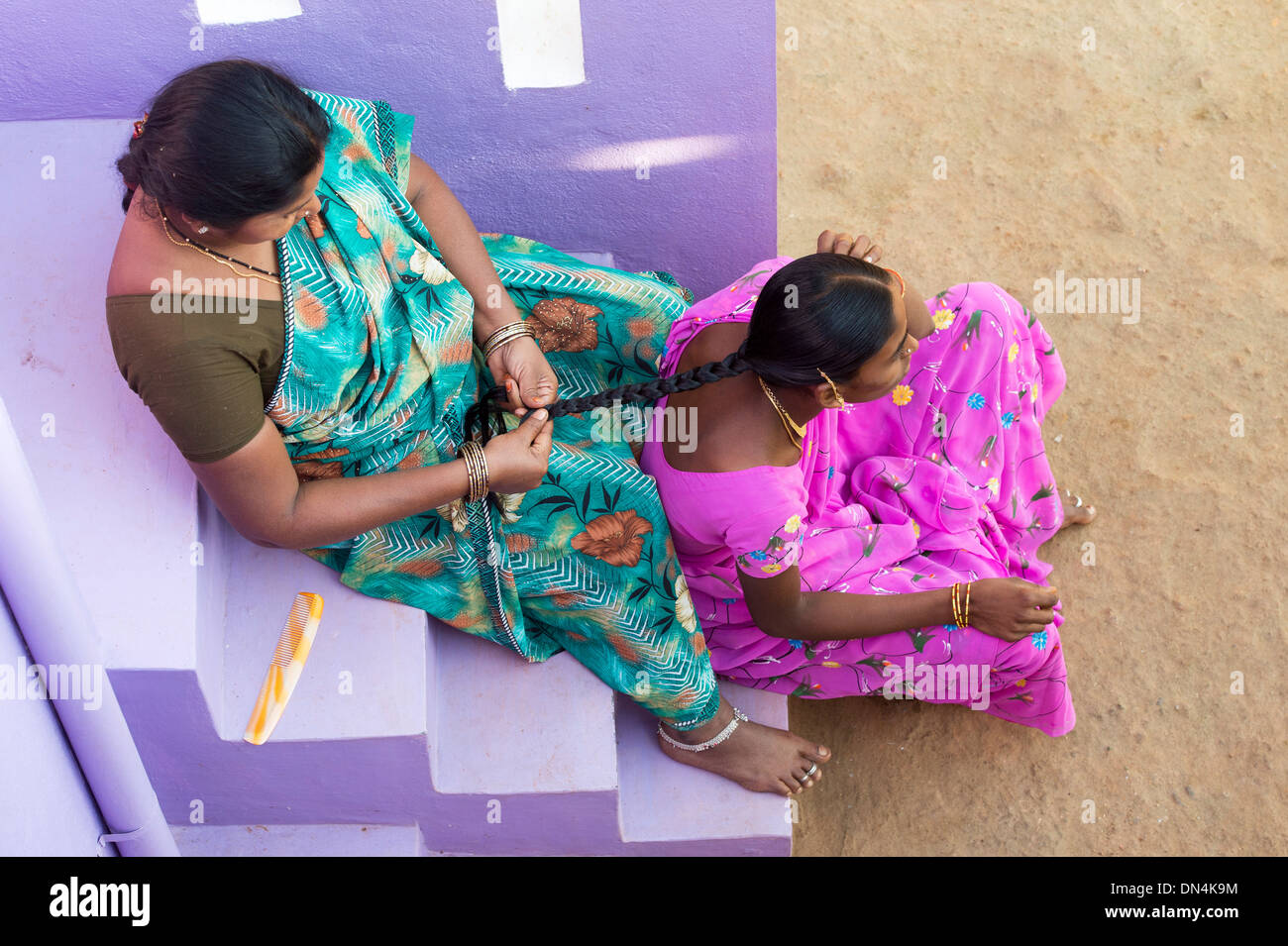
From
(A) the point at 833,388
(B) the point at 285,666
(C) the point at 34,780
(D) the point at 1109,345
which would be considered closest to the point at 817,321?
(A) the point at 833,388

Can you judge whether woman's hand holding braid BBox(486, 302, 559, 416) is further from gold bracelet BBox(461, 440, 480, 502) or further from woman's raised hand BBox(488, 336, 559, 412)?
gold bracelet BBox(461, 440, 480, 502)

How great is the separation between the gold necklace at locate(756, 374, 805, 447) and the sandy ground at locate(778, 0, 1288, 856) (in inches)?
38.4

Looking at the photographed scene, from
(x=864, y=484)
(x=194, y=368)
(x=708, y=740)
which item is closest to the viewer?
(x=194, y=368)

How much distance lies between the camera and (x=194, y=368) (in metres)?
1.71

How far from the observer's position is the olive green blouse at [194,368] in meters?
1.71

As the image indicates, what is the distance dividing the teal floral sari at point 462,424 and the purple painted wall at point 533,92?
9.8 inches

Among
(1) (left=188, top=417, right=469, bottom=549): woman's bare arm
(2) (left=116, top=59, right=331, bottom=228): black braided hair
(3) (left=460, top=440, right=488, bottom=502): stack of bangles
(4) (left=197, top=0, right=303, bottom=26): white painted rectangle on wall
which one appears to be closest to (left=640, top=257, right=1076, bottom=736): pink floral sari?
(3) (left=460, top=440, right=488, bottom=502): stack of bangles

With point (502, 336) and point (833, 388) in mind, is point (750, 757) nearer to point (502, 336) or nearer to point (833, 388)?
point (833, 388)

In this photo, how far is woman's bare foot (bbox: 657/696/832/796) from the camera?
2.44 metres

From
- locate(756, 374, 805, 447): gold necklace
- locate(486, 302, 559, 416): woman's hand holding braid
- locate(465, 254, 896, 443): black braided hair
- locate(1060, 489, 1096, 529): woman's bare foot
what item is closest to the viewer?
locate(465, 254, 896, 443): black braided hair

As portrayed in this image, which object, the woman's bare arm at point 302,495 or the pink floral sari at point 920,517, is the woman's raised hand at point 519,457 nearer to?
the woman's bare arm at point 302,495

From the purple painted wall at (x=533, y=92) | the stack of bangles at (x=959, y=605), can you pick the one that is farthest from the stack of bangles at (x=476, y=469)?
the stack of bangles at (x=959, y=605)

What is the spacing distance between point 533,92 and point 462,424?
2.74 ft
